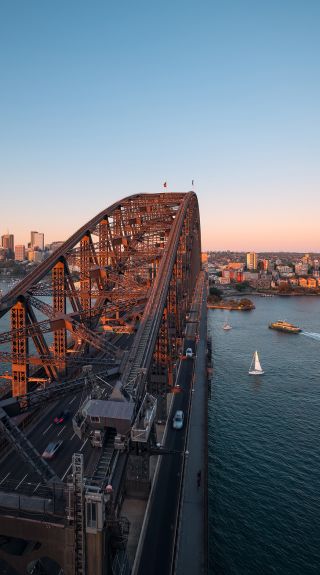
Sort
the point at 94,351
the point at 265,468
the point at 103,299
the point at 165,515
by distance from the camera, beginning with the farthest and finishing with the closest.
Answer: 1. the point at 94,351
2. the point at 103,299
3. the point at 265,468
4. the point at 165,515

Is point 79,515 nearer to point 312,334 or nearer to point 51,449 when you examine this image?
point 51,449

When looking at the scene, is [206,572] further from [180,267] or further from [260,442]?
[180,267]

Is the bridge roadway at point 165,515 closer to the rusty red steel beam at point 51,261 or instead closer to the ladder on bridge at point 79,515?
the ladder on bridge at point 79,515

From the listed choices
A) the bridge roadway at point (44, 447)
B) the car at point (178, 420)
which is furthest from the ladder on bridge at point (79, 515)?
the car at point (178, 420)

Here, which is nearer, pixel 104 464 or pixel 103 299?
pixel 104 464

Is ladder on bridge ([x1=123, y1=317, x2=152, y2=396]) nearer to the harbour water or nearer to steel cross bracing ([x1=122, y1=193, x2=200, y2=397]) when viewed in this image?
steel cross bracing ([x1=122, y1=193, x2=200, y2=397])

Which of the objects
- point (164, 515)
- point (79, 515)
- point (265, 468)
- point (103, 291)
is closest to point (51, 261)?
point (103, 291)

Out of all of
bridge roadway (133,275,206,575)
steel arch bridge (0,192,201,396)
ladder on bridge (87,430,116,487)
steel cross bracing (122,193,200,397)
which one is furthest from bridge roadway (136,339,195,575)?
steel arch bridge (0,192,201,396)
